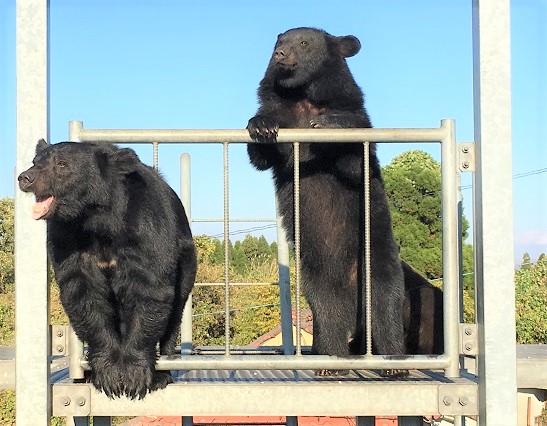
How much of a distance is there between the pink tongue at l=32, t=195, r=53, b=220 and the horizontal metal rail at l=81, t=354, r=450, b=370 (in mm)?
950

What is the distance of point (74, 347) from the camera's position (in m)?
3.99

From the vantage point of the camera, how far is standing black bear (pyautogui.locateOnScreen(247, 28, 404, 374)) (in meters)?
4.68

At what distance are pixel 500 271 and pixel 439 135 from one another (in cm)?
71

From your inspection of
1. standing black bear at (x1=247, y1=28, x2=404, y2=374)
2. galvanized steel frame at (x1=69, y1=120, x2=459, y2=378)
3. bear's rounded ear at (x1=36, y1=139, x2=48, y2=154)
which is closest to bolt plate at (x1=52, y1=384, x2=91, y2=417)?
galvanized steel frame at (x1=69, y1=120, x2=459, y2=378)

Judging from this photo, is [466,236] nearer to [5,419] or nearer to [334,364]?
[5,419]

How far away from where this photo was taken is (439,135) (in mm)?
3812

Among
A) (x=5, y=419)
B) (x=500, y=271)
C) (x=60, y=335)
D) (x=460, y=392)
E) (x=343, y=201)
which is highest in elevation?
(x=343, y=201)

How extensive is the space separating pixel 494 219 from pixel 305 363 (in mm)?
1126

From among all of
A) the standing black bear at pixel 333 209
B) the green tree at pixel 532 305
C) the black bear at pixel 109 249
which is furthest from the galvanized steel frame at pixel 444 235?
the green tree at pixel 532 305

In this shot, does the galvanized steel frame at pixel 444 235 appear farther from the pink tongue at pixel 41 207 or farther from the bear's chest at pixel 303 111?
the bear's chest at pixel 303 111

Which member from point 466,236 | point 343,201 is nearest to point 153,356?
point 343,201

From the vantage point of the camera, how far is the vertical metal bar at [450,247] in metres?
3.81

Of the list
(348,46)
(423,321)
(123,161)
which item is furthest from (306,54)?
(423,321)

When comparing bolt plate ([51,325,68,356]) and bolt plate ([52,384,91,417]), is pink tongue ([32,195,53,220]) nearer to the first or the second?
bolt plate ([51,325,68,356])
